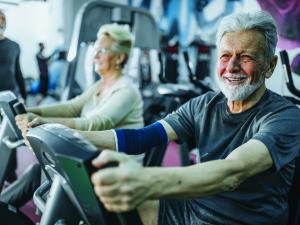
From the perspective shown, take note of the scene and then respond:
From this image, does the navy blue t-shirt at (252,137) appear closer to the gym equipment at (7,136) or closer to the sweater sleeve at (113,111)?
the sweater sleeve at (113,111)

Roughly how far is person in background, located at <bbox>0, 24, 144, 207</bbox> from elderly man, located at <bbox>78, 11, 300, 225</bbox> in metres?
0.64

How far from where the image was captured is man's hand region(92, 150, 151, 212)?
0.77 meters

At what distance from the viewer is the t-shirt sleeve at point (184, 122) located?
1735 mm

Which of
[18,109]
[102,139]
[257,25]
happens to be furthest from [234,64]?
[18,109]

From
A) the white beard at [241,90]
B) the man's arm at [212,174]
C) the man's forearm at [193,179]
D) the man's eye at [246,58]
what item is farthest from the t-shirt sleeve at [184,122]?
the man's forearm at [193,179]

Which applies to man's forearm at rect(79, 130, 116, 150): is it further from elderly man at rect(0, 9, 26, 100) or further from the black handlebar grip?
elderly man at rect(0, 9, 26, 100)

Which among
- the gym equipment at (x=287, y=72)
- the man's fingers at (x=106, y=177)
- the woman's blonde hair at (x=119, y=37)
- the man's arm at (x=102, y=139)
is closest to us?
the man's fingers at (x=106, y=177)

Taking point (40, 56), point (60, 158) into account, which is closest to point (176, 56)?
point (40, 56)

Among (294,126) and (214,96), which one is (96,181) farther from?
(214,96)

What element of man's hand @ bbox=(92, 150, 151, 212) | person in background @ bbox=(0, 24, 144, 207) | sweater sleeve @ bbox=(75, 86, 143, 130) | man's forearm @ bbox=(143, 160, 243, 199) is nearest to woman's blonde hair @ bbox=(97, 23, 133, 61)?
person in background @ bbox=(0, 24, 144, 207)

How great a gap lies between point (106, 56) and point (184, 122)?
108cm

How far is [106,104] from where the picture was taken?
2.40 meters

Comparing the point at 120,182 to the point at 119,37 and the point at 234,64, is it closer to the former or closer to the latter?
the point at 234,64

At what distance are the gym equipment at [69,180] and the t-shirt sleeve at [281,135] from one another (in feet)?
1.63
